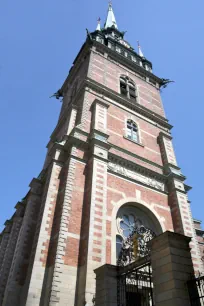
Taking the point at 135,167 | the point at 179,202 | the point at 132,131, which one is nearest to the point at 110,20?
the point at 132,131

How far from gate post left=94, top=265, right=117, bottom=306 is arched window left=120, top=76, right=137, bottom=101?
19.4 metres

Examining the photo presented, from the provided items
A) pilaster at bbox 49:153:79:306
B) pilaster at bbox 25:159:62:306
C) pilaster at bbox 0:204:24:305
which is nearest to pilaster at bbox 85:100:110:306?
pilaster at bbox 49:153:79:306

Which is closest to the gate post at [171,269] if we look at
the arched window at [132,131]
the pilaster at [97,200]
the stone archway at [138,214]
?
the pilaster at [97,200]

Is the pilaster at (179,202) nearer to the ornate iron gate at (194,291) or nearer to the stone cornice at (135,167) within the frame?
the stone cornice at (135,167)

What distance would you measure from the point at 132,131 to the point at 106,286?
14791 mm

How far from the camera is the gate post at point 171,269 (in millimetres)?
7074

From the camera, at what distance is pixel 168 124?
26391 mm

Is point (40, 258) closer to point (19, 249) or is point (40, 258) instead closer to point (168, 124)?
point (19, 249)

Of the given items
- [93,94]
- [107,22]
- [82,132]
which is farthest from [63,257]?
[107,22]

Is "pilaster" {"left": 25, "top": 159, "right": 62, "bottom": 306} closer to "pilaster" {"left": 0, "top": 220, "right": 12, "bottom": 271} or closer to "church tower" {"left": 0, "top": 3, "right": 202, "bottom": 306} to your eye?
"church tower" {"left": 0, "top": 3, "right": 202, "bottom": 306}

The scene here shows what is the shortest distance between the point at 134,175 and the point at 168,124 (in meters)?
9.89

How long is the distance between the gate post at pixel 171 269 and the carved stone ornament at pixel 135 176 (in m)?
9.65

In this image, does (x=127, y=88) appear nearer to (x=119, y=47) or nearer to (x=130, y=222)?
(x=119, y=47)

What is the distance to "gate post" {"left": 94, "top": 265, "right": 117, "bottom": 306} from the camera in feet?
31.4
